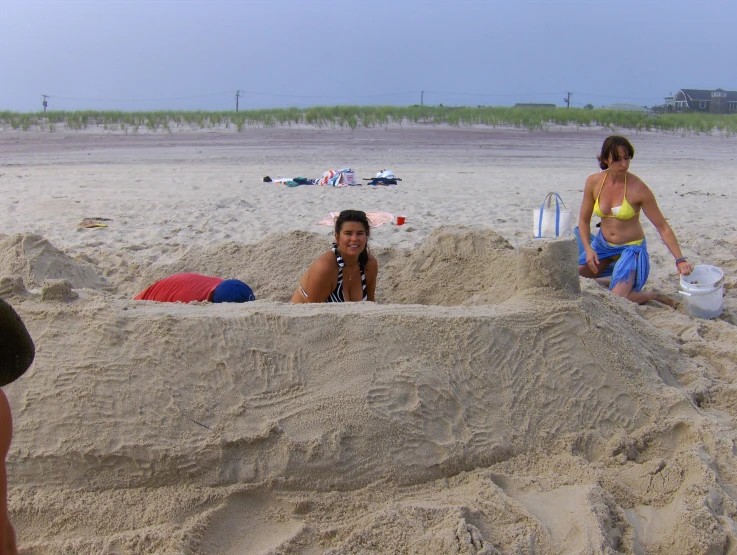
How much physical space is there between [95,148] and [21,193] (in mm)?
7593

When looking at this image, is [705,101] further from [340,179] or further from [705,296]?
[705,296]

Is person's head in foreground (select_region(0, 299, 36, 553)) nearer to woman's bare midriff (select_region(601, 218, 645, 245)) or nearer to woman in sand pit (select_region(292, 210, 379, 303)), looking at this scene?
woman in sand pit (select_region(292, 210, 379, 303))

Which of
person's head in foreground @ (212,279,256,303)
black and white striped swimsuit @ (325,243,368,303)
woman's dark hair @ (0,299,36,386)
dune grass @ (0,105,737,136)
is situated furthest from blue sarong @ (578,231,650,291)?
dune grass @ (0,105,737,136)

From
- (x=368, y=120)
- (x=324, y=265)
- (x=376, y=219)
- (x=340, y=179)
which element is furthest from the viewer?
(x=368, y=120)

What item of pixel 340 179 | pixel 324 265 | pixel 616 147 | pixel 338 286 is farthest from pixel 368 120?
pixel 324 265

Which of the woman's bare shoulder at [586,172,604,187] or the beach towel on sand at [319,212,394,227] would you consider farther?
the beach towel on sand at [319,212,394,227]

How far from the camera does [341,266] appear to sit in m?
3.51

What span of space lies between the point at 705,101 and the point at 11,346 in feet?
144

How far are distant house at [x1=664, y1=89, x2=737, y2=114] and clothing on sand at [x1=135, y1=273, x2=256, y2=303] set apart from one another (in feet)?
128

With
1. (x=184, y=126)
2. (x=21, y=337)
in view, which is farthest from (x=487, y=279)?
(x=184, y=126)

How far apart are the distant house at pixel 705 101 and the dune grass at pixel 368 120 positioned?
16060 mm

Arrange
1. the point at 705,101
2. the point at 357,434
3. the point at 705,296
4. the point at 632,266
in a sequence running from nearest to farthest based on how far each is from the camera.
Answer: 1. the point at 357,434
2. the point at 705,296
3. the point at 632,266
4. the point at 705,101

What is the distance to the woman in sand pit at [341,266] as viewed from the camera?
11.2ft

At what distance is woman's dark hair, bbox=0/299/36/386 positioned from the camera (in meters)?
1.23
